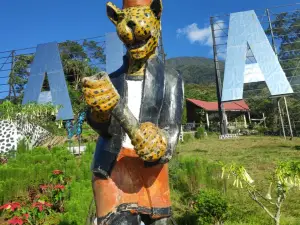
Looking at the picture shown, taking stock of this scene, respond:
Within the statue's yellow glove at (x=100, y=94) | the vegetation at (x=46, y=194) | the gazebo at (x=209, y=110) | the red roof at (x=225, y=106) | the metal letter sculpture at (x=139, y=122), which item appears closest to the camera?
the statue's yellow glove at (x=100, y=94)

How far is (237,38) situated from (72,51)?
13.3 m

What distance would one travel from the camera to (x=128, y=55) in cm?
180

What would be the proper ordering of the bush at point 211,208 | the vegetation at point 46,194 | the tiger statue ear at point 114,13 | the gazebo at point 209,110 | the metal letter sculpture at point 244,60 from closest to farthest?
the tiger statue ear at point 114,13 → the vegetation at point 46,194 → the bush at point 211,208 → the metal letter sculpture at point 244,60 → the gazebo at point 209,110

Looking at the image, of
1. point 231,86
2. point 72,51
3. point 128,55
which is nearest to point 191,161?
point 128,55

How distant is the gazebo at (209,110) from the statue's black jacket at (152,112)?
71.6 feet

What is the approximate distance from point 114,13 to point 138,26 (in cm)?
18

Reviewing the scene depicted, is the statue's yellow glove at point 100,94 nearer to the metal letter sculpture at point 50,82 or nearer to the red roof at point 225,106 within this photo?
the metal letter sculpture at point 50,82

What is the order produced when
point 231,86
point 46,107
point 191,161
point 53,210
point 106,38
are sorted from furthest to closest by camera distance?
point 106,38 → point 231,86 → point 46,107 → point 191,161 → point 53,210

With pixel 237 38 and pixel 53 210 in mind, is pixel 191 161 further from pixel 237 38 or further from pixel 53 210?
pixel 237 38

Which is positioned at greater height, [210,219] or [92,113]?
[92,113]

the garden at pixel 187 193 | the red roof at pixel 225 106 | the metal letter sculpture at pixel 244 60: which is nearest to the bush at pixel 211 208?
the garden at pixel 187 193

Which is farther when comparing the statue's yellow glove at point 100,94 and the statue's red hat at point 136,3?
the statue's red hat at point 136,3

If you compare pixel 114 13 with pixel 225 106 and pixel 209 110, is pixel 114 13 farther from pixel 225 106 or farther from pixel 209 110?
pixel 225 106

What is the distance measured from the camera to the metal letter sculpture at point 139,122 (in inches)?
61.5
